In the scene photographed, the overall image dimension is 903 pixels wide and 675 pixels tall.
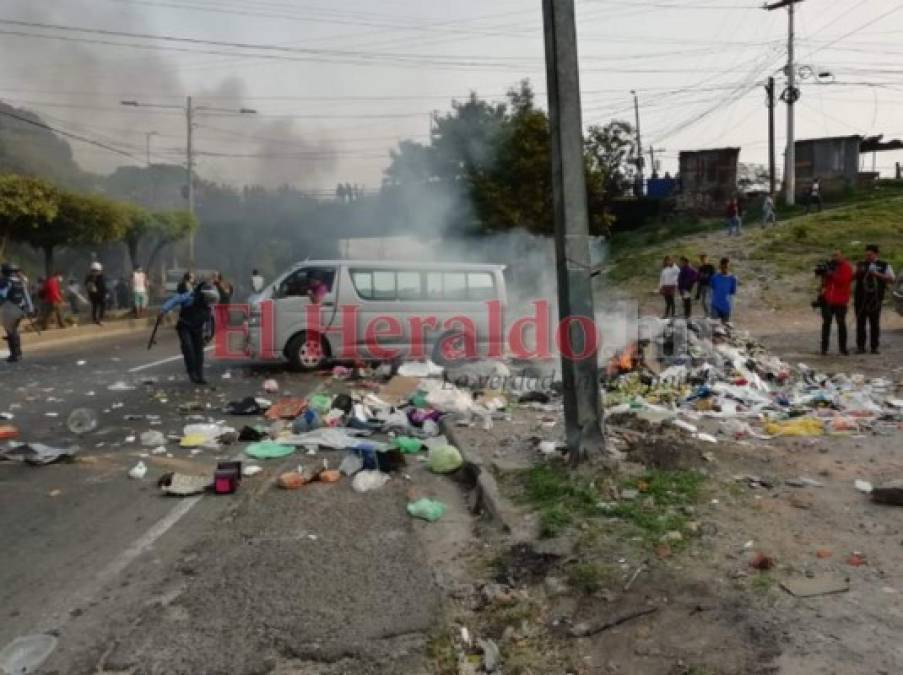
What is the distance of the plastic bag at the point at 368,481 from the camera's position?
571 centimetres

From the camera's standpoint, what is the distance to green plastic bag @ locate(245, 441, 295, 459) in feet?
21.9

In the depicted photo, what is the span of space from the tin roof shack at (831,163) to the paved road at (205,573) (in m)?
32.8

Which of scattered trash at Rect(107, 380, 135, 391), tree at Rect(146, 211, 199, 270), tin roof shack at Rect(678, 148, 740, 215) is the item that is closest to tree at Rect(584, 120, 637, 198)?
tin roof shack at Rect(678, 148, 740, 215)

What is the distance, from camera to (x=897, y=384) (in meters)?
9.41

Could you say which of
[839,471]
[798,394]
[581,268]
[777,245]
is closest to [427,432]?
[581,268]

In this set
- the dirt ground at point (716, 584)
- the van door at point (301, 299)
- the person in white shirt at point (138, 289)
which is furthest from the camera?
the person in white shirt at point (138, 289)

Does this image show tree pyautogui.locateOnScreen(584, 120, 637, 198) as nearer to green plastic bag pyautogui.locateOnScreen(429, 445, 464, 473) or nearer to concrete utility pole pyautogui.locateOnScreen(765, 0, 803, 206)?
concrete utility pole pyautogui.locateOnScreen(765, 0, 803, 206)

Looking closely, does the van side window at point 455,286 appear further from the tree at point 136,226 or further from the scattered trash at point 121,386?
the tree at point 136,226

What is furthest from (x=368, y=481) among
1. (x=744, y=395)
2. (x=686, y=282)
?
(x=686, y=282)

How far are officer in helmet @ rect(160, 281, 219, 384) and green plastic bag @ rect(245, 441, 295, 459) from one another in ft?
13.3

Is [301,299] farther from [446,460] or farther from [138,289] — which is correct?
[138,289]

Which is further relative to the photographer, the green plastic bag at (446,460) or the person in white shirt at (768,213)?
the person in white shirt at (768,213)

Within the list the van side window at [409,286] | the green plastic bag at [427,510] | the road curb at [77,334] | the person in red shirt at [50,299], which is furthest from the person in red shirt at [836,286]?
the person in red shirt at [50,299]

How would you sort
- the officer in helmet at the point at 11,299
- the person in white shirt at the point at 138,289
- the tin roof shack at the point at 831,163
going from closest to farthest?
the officer in helmet at the point at 11,299 < the person in white shirt at the point at 138,289 < the tin roof shack at the point at 831,163
